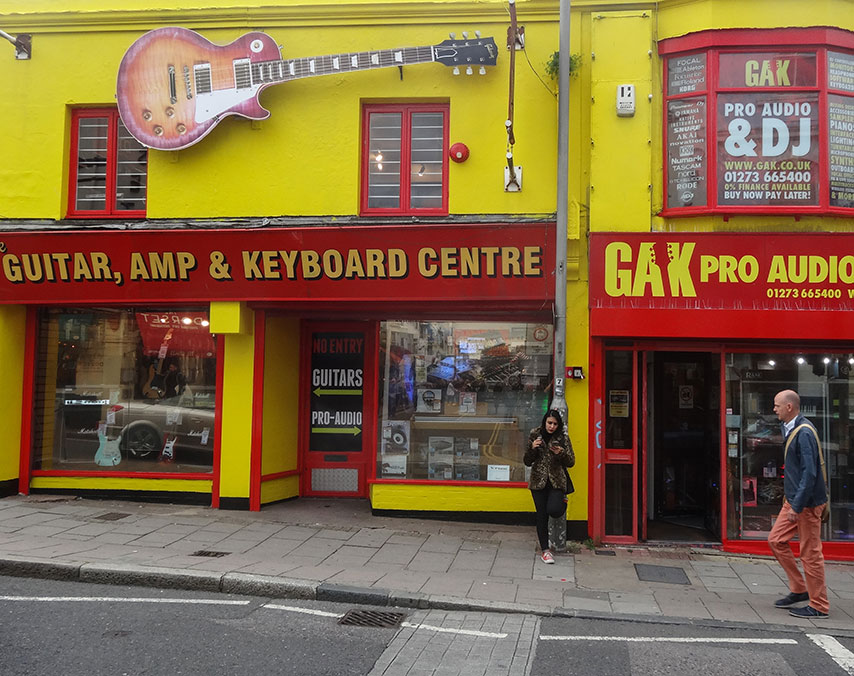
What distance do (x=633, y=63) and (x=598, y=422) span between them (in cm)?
464

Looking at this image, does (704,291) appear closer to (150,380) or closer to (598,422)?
(598,422)

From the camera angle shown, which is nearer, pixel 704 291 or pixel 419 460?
pixel 704 291

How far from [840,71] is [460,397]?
6382 millimetres

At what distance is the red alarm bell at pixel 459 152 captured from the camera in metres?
9.52

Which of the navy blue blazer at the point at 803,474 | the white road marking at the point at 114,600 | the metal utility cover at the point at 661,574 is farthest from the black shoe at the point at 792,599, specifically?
the white road marking at the point at 114,600

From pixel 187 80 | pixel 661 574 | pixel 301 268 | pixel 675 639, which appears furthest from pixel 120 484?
pixel 675 639

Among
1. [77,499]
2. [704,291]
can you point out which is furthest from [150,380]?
[704,291]

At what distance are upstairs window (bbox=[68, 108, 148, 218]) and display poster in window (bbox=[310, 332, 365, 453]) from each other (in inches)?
139

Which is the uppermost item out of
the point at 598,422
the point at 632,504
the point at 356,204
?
the point at 356,204

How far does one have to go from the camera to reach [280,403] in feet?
34.8

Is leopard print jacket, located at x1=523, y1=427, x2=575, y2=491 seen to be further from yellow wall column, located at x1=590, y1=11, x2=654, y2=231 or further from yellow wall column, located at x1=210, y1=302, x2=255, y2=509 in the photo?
yellow wall column, located at x1=210, y1=302, x2=255, y2=509

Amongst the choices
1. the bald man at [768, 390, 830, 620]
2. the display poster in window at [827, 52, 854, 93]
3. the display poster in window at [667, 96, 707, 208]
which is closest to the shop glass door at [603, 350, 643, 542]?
the display poster in window at [667, 96, 707, 208]

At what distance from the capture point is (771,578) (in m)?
7.85

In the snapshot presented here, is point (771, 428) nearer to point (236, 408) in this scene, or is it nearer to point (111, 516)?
point (236, 408)
